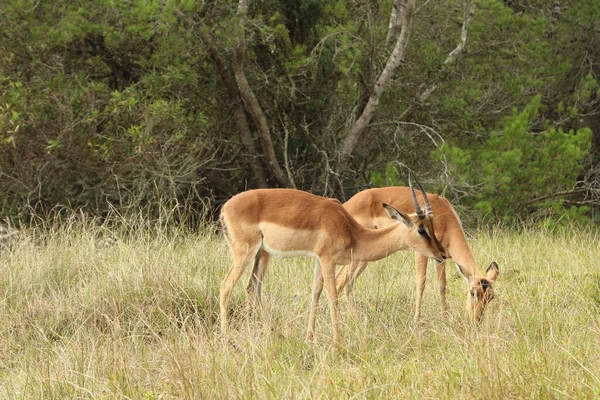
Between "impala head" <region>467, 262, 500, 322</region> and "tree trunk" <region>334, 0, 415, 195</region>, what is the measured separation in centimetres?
608

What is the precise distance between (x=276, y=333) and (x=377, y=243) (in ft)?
4.02

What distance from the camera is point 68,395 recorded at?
4477mm

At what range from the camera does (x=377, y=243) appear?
6.25 meters

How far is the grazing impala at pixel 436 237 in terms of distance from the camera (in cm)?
596

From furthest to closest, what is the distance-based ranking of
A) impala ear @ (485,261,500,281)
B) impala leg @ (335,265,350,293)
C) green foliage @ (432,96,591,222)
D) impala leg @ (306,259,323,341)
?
green foliage @ (432,96,591,222)
impala leg @ (335,265,350,293)
impala ear @ (485,261,500,281)
impala leg @ (306,259,323,341)

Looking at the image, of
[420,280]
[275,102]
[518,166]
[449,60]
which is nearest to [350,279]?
[420,280]

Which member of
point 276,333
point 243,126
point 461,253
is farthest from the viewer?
point 243,126

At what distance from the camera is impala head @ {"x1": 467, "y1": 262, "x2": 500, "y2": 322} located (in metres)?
5.89

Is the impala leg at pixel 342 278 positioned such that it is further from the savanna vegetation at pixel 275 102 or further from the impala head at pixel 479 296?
the savanna vegetation at pixel 275 102

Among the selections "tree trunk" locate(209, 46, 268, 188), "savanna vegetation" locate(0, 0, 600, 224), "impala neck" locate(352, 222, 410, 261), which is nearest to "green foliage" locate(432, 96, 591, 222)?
"savanna vegetation" locate(0, 0, 600, 224)

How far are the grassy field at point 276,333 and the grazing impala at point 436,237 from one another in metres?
0.14

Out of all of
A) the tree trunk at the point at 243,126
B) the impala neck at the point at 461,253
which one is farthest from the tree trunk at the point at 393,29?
the impala neck at the point at 461,253

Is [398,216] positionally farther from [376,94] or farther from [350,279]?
[376,94]

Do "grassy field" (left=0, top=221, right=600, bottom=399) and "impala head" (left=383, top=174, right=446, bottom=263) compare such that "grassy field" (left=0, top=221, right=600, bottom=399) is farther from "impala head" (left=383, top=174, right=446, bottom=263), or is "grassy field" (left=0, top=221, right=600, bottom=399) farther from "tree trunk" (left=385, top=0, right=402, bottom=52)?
"tree trunk" (left=385, top=0, right=402, bottom=52)
